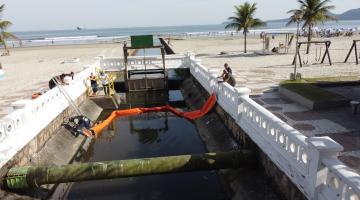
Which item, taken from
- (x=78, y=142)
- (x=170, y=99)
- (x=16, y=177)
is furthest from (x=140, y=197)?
(x=170, y=99)

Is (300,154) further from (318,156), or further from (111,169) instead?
(111,169)

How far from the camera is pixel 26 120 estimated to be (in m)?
10.8

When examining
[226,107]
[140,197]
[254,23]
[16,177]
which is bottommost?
[140,197]

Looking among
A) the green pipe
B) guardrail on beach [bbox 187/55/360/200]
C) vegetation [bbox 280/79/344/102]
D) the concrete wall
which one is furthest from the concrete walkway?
the concrete wall

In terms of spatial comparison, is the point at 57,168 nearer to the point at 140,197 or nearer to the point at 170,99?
the point at 140,197

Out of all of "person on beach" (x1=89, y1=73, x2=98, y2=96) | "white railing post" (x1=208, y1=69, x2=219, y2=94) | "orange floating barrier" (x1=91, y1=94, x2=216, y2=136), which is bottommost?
"orange floating barrier" (x1=91, y1=94, x2=216, y2=136)

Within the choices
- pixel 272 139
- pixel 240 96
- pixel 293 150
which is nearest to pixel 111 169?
pixel 272 139

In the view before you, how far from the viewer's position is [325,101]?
13336 mm

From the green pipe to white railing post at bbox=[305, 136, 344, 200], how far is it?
10.9 feet

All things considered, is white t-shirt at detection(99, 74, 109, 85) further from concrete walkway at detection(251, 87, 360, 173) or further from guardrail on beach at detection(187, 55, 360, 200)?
guardrail on beach at detection(187, 55, 360, 200)

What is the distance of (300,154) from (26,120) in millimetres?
8439

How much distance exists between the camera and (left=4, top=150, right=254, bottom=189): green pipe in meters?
9.16

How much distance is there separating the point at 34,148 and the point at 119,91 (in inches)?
552

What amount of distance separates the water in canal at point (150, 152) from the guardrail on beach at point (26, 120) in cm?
217
